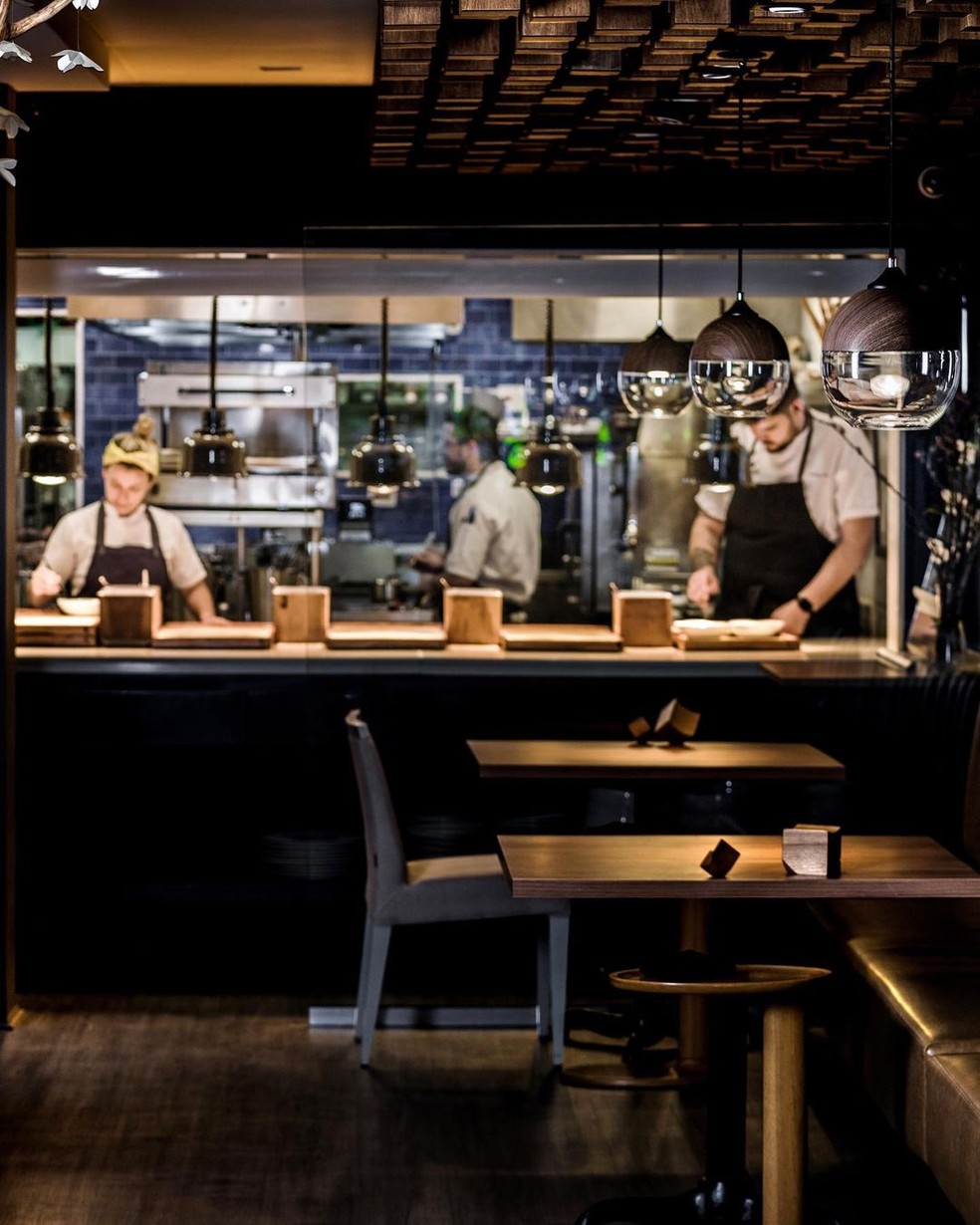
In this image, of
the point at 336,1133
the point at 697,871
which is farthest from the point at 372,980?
the point at 697,871

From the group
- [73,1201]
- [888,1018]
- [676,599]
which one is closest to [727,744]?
[676,599]

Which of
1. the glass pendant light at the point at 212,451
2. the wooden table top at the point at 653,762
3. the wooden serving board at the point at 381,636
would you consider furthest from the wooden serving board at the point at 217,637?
the wooden table top at the point at 653,762

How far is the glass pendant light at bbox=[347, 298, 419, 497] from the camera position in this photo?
6605 millimetres

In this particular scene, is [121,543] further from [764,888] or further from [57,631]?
[764,888]

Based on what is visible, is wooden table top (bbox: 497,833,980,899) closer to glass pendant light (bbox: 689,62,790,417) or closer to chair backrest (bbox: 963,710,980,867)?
chair backrest (bbox: 963,710,980,867)

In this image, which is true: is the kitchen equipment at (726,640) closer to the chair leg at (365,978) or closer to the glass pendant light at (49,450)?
the chair leg at (365,978)

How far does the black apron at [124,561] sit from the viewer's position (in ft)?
27.7

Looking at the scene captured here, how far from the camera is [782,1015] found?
369 cm

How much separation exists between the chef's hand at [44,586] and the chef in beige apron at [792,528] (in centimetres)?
304

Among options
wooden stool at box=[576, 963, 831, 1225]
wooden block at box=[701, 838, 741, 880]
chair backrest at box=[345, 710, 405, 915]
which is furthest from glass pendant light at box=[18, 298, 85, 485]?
wooden stool at box=[576, 963, 831, 1225]

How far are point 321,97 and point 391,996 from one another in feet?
10.4

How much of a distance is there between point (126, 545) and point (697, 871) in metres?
5.18

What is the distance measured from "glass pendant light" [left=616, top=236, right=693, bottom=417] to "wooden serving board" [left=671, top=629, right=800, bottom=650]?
1444mm

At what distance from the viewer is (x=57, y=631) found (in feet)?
21.6
